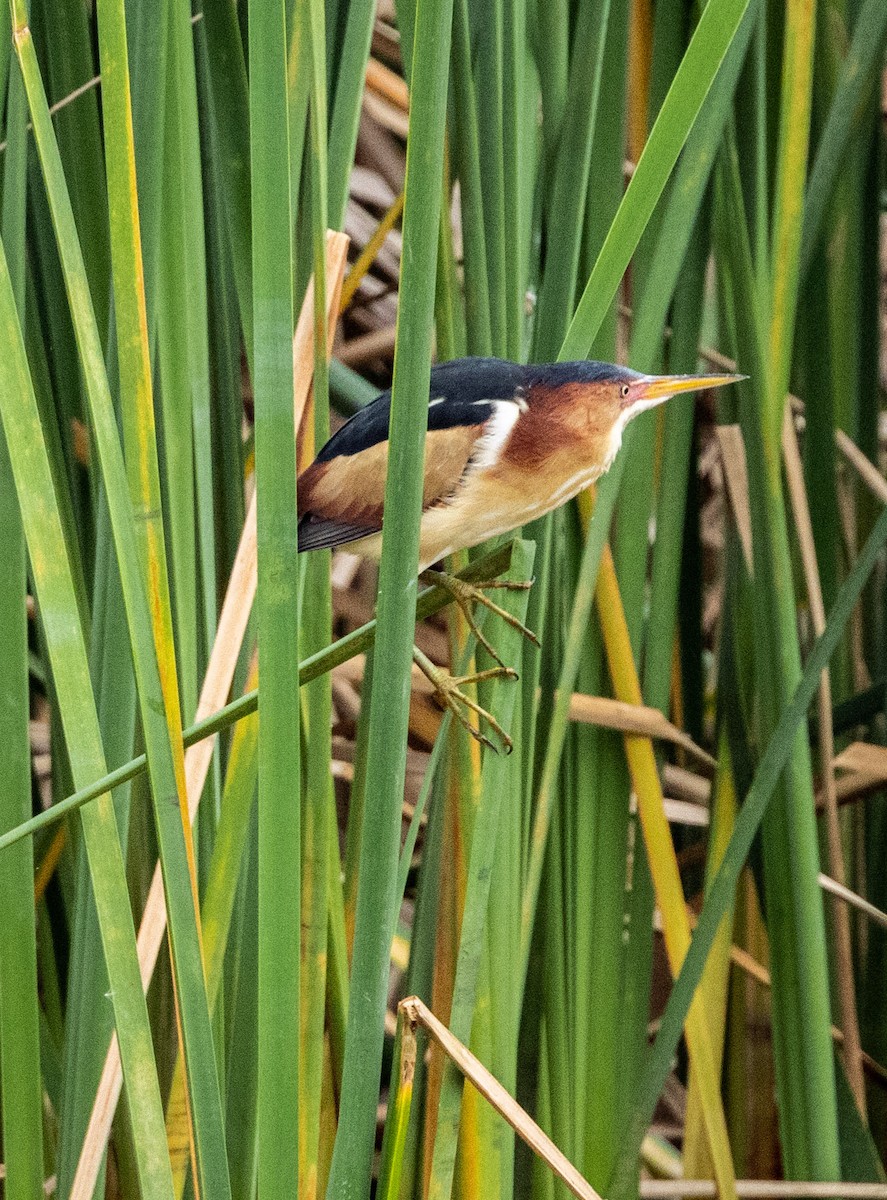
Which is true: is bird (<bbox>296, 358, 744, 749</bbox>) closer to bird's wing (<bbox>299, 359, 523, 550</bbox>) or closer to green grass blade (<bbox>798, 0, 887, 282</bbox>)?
bird's wing (<bbox>299, 359, 523, 550</bbox>)

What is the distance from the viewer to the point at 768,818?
3.03 ft

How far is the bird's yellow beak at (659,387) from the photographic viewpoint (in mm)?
714

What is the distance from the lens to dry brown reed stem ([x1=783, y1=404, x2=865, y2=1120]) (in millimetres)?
1012

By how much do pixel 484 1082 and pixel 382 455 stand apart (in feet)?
1.11

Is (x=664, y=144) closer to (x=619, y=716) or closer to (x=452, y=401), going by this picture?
(x=452, y=401)

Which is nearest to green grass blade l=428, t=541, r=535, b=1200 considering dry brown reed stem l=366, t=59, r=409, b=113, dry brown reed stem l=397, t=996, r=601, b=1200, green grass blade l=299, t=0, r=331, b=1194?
dry brown reed stem l=397, t=996, r=601, b=1200

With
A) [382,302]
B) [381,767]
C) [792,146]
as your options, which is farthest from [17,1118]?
[382,302]

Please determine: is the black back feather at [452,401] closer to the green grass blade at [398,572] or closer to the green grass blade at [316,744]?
the green grass blade at [316,744]

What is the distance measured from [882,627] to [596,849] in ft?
1.26

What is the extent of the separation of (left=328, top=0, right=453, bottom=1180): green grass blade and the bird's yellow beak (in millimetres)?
318

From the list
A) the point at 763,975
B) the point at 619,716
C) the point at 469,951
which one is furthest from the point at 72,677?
the point at 763,975

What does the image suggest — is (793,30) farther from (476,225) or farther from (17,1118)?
(17,1118)

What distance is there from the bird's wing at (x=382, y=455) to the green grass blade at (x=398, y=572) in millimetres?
286

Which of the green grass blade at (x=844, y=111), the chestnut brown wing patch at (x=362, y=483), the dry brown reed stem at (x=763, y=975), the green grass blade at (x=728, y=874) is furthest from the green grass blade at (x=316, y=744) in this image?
the dry brown reed stem at (x=763, y=975)
